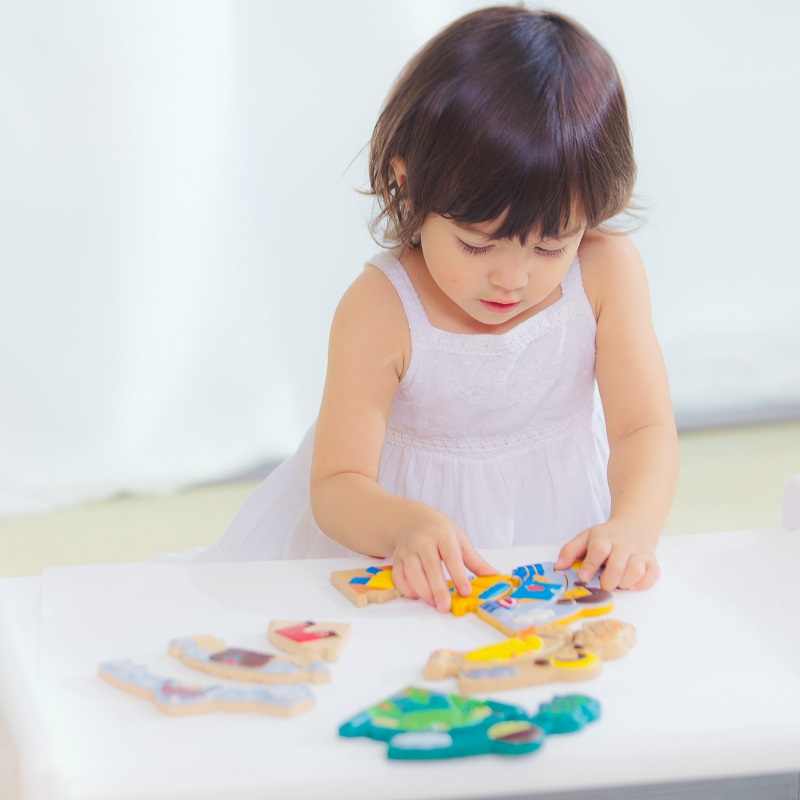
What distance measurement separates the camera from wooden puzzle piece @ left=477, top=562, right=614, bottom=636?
0.64 metres

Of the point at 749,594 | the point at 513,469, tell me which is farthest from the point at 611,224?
the point at 749,594

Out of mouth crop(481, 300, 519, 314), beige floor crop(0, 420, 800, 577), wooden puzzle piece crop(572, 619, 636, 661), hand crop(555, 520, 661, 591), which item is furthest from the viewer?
beige floor crop(0, 420, 800, 577)

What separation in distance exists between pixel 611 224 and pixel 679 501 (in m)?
0.78

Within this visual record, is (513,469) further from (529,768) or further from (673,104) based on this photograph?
(673,104)

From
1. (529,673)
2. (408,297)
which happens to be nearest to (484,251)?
(408,297)

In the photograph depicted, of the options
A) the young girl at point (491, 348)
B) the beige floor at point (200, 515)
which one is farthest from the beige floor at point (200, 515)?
the young girl at point (491, 348)

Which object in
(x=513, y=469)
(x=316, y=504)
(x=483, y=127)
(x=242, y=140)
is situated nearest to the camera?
(x=483, y=127)

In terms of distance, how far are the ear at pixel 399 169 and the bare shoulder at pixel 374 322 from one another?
0.11 metres

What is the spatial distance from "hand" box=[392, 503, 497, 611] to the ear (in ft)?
0.87

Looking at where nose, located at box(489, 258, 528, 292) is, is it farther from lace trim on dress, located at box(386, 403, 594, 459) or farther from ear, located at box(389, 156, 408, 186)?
lace trim on dress, located at box(386, 403, 594, 459)

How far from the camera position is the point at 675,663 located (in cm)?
59

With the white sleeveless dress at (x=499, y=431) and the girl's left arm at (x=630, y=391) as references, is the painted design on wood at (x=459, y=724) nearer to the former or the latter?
the girl's left arm at (x=630, y=391)

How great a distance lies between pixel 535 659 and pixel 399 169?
443mm

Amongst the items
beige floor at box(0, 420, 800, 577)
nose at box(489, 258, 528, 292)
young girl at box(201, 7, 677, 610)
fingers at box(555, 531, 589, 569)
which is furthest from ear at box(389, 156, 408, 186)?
beige floor at box(0, 420, 800, 577)
